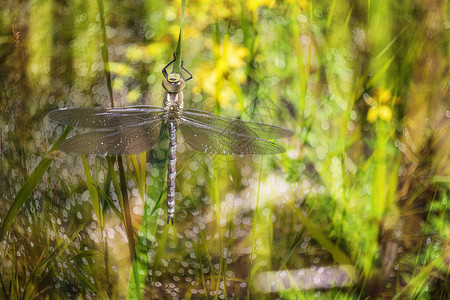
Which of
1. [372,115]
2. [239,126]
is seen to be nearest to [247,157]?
[239,126]

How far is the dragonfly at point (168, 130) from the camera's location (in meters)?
0.36

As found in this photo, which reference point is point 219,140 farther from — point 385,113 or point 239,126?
point 385,113

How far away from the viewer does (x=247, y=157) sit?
1.20 ft

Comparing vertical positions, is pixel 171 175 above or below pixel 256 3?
below

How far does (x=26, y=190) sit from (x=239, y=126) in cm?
24

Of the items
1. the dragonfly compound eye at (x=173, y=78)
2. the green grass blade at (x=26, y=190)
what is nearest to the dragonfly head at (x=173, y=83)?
the dragonfly compound eye at (x=173, y=78)

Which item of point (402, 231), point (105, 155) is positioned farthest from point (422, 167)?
point (105, 155)

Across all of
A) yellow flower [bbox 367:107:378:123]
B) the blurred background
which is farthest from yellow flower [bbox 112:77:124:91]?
yellow flower [bbox 367:107:378:123]

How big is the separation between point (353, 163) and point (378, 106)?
0.06 metres

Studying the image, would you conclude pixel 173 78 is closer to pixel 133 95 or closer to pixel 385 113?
pixel 133 95

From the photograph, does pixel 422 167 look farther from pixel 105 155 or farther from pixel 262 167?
pixel 105 155

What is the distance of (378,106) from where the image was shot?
1.25 ft

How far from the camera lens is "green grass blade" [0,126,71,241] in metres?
0.39

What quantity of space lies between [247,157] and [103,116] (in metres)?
0.14
